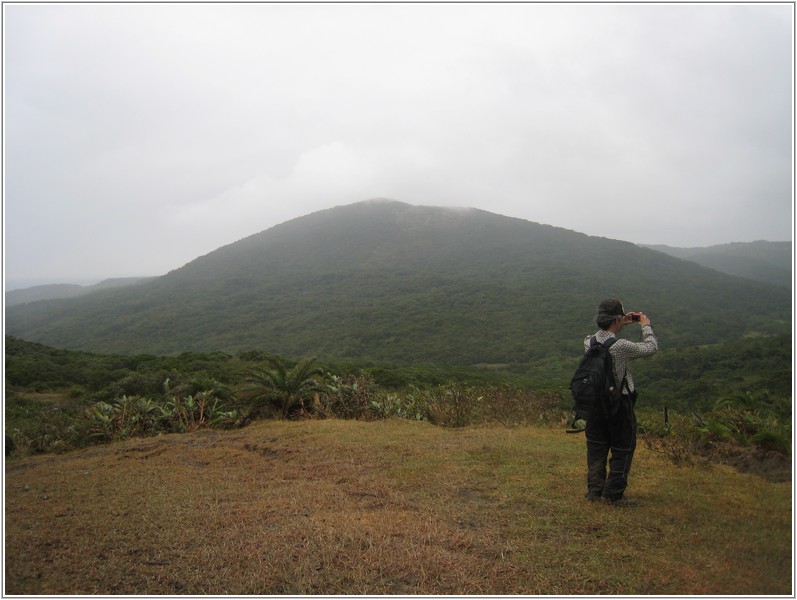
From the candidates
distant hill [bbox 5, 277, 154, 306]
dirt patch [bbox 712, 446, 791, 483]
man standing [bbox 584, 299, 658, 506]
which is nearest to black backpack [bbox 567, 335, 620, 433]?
man standing [bbox 584, 299, 658, 506]

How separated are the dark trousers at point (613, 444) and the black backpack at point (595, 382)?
0.22 feet

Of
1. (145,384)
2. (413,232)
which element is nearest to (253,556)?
(145,384)

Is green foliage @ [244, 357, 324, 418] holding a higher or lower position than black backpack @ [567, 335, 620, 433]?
lower

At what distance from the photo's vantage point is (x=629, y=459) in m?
3.90

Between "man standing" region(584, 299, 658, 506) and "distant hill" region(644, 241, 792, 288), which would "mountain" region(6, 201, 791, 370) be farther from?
"man standing" region(584, 299, 658, 506)

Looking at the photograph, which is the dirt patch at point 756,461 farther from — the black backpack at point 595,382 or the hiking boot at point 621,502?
the black backpack at point 595,382

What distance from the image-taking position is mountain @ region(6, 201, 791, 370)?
5675 cm

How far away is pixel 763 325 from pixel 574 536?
222ft

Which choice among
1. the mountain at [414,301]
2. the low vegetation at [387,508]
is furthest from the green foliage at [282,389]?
the mountain at [414,301]

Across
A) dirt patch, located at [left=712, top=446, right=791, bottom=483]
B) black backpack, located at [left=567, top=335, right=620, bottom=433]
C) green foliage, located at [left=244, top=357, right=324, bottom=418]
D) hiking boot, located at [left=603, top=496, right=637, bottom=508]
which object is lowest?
green foliage, located at [left=244, top=357, right=324, bottom=418]

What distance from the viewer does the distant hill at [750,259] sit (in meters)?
108

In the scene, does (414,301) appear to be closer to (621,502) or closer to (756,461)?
(756,461)

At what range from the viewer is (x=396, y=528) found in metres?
3.58

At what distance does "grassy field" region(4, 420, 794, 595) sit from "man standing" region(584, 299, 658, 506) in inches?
9.1
